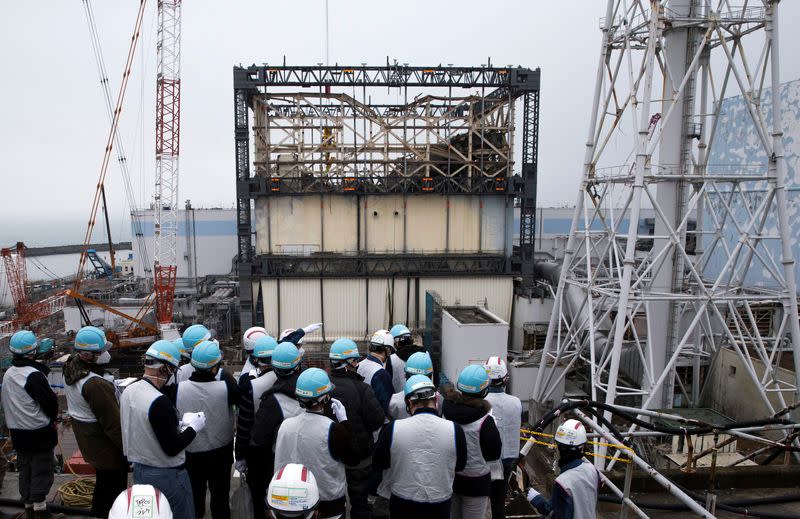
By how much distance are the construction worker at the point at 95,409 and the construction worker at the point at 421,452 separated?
9.36 ft

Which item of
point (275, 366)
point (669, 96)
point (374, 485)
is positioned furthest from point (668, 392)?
point (275, 366)

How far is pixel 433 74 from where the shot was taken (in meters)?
26.9

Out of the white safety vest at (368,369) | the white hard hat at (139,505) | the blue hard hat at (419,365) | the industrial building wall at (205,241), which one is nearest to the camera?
the white hard hat at (139,505)

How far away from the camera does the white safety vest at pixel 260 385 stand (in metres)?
5.73

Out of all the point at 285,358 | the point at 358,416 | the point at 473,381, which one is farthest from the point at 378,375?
the point at 473,381

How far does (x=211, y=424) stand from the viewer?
221 inches

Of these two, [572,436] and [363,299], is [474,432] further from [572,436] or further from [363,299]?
[363,299]

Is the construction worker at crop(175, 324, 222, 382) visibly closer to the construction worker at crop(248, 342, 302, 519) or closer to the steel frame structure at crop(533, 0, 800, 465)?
the construction worker at crop(248, 342, 302, 519)

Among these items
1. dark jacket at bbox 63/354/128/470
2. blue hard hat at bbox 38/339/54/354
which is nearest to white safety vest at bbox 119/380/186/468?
dark jacket at bbox 63/354/128/470

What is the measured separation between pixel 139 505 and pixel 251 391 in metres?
2.68

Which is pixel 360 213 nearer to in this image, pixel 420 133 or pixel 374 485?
pixel 420 133

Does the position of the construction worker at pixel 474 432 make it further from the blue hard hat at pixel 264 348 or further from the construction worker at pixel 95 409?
the construction worker at pixel 95 409

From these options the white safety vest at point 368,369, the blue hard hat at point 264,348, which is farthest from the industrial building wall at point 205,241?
the blue hard hat at point 264,348

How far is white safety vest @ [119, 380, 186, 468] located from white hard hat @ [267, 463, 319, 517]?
2.00 metres
